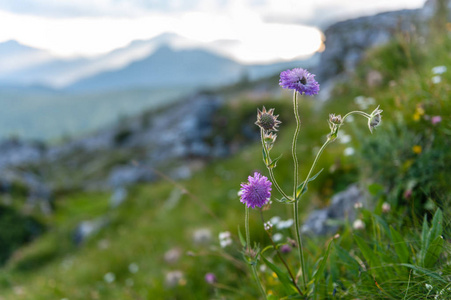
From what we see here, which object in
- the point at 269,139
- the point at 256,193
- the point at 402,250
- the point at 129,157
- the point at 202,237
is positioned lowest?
the point at 129,157

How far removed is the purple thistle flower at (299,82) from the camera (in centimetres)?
159

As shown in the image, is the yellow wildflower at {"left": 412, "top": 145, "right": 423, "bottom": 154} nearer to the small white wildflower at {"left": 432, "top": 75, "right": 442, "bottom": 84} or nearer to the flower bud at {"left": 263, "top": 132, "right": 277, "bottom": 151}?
the small white wildflower at {"left": 432, "top": 75, "right": 442, "bottom": 84}

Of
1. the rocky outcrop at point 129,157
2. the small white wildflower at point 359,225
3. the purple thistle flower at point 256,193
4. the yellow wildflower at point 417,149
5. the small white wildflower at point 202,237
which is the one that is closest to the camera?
the purple thistle flower at point 256,193

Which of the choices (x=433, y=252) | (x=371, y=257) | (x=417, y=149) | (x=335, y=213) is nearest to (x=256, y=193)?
(x=371, y=257)

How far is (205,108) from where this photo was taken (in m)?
18.8

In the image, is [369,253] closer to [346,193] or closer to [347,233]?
[347,233]

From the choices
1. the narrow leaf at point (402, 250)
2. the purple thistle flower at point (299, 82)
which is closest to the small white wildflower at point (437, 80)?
the narrow leaf at point (402, 250)

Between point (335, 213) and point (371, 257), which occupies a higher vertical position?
point (371, 257)

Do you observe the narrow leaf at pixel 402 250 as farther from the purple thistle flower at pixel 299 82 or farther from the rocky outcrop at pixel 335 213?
the rocky outcrop at pixel 335 213

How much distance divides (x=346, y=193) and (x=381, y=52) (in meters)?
7.19

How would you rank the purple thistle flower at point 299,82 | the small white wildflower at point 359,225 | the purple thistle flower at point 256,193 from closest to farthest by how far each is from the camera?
the purple thistle flower at point 299,82, the purple thistle flower at point 256,193, the small white wildflower at point 359,225

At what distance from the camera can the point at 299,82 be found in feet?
5.24

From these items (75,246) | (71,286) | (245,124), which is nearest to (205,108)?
(245,124)

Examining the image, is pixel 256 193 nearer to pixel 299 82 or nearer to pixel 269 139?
pixel 269 139
